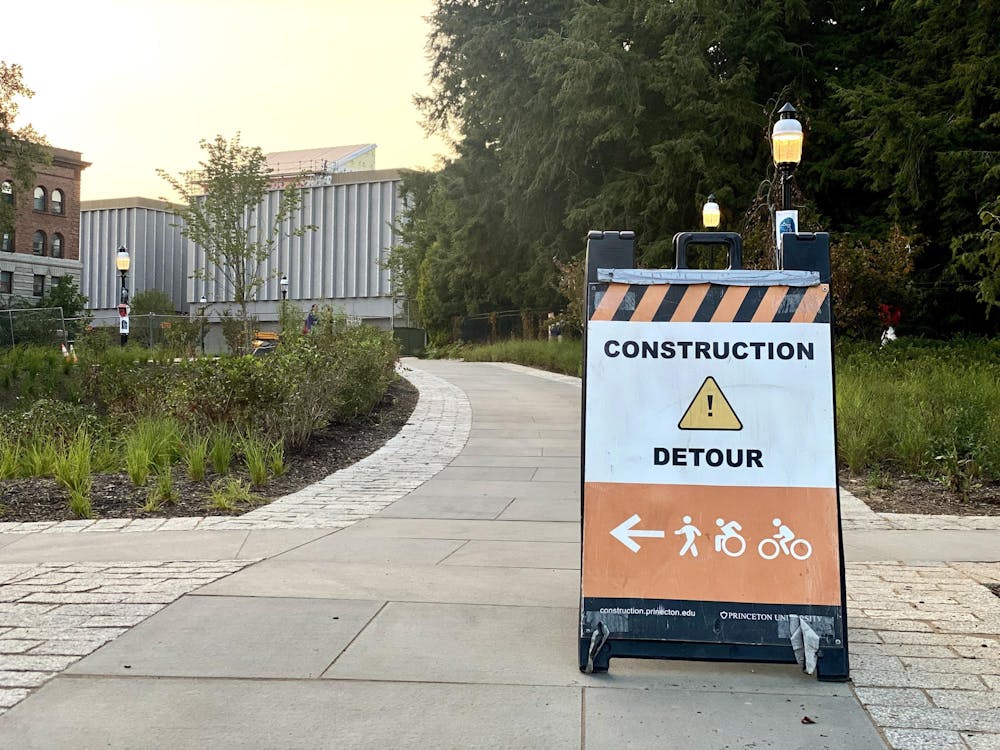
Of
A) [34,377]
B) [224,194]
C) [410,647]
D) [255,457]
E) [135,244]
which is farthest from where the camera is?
[135,244]

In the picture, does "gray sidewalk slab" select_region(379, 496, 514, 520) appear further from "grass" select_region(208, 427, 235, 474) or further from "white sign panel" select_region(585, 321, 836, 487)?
"white sign panel" select_region(585, 321, 836, 487)

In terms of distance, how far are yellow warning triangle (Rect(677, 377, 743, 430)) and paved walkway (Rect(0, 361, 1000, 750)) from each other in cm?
103

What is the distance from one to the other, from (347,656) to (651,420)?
1.64 meters

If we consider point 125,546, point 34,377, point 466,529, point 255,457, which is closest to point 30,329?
point 34,377

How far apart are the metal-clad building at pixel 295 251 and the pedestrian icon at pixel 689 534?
254 ft

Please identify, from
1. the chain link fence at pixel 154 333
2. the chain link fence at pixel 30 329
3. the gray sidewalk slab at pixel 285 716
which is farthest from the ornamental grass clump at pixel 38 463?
the chain link fence at pixel 30 329

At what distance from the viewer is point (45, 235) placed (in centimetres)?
6769

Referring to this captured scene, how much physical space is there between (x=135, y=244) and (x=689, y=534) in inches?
3776

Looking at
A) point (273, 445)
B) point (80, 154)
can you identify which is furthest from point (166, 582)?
point (80, 154)

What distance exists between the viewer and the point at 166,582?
18.3 ft

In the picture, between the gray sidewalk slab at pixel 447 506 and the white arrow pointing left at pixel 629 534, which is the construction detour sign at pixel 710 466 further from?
the gray sidewalk slab at pixel 447 506

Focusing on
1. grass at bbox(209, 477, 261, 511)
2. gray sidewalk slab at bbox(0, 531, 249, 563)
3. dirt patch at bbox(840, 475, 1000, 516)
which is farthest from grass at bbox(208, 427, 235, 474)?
dirt patch at bbox(840, 475, 1000, 516)

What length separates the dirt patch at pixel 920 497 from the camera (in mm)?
8391

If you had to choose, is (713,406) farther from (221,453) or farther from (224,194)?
(224,194)
